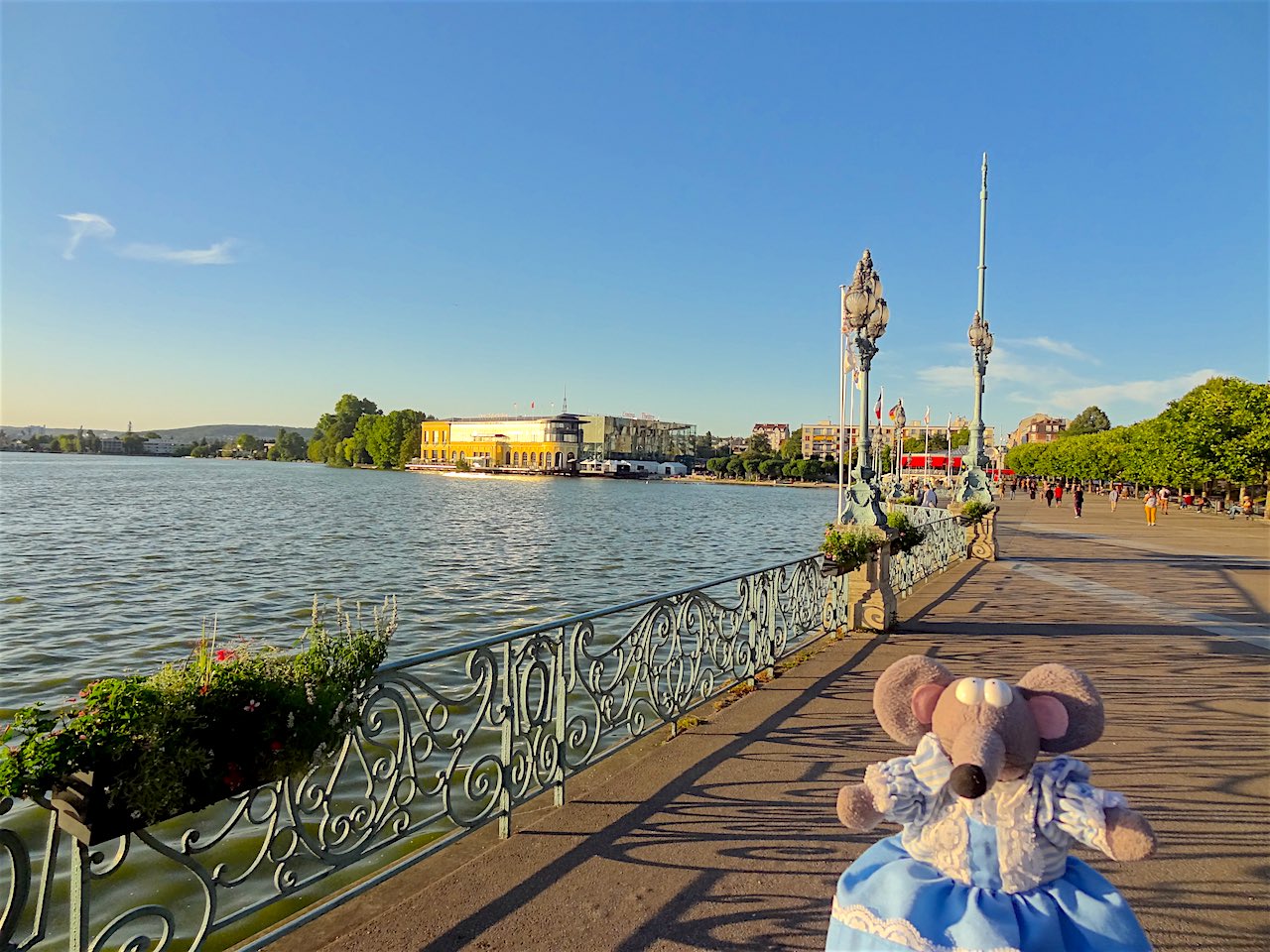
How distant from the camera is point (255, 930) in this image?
4.61m

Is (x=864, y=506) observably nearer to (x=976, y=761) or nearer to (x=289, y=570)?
(x=976, y=761)

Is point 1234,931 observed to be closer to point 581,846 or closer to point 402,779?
point 581,846

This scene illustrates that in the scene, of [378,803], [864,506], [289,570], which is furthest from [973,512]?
[289,570]

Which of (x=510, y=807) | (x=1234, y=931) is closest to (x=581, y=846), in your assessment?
(x=510, y=807)

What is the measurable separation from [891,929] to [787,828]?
2.16 m

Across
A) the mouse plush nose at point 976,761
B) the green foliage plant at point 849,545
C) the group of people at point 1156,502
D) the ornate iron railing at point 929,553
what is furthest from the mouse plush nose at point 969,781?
the group of people at point 1156,502

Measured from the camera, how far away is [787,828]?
4.25m

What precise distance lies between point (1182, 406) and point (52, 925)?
5479cm

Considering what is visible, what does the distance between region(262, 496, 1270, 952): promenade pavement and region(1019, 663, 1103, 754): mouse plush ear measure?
5.01 feet

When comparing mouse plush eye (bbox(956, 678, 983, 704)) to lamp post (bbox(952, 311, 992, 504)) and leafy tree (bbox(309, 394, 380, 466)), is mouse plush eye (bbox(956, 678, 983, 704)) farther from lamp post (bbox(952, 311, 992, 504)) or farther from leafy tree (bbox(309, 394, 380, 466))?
leafy tree (bbox(309, 394, 380, 466))

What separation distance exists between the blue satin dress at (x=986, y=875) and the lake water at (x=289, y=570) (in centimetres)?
516

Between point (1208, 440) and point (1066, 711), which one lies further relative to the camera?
point (1208, 440)

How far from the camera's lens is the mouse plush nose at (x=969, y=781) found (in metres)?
2.15

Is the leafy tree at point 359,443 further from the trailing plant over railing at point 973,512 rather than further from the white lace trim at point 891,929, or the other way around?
the white lace trim at point 891,929
